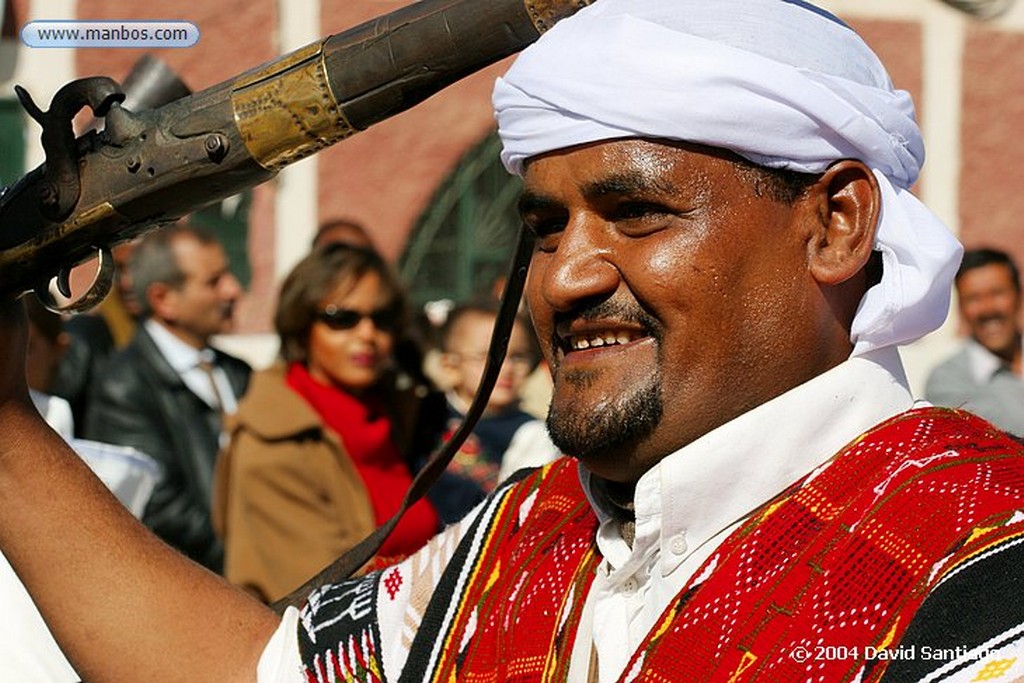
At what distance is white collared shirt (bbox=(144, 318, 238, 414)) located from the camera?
21.4 ft

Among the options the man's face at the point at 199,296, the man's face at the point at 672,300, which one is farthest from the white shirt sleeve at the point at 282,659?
the man's face at the point at 199,296

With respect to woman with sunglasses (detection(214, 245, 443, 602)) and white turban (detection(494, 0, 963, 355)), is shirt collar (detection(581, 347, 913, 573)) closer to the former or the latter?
white turban (detection(494, 0, 963, 355))

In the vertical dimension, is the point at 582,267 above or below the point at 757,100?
below

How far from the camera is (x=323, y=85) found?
254 cm

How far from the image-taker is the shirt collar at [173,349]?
654cm

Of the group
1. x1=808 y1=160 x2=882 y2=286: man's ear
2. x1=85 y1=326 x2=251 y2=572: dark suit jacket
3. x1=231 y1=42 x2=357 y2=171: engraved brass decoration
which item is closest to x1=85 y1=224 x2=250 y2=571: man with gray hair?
x1=85 y1=326 x2=251 y2=572: dark suit jacket

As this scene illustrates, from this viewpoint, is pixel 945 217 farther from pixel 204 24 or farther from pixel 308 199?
pixel 204 24

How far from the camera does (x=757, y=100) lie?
233cm

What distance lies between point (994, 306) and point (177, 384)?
3.64 m

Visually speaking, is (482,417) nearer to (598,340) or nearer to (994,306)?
(994,306)

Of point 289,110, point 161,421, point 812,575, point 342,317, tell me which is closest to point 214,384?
point 161,421

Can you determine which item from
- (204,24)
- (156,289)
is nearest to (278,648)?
(156,289)

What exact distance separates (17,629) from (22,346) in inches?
27.9

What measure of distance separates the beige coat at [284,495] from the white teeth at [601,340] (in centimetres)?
334
